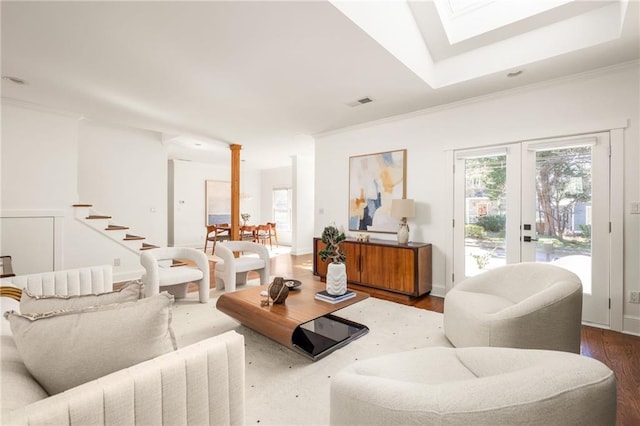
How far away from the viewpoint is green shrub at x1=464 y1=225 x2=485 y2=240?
3738 millimetres

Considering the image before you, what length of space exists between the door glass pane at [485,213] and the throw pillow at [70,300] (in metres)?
3.77

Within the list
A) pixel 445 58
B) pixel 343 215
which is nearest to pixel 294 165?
pixel 343 215

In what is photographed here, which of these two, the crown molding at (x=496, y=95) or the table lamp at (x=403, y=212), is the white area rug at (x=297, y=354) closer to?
the table lamp at (x=403, y=212)

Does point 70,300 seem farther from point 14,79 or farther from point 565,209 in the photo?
point 565,209

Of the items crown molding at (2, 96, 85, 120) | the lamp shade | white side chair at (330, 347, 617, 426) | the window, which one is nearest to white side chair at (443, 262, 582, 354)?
white side chair at (330, 347, 617, 426)

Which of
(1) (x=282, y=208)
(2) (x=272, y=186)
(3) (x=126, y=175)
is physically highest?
(2) (x=272, y=186)

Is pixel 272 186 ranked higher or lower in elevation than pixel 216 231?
higher

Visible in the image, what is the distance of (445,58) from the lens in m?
3.34

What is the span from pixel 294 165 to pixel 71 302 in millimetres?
6471

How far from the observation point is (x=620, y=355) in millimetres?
2398

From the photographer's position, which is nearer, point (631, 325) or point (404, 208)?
point (631, 325)

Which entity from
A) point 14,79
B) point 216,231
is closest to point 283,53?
point 14,79

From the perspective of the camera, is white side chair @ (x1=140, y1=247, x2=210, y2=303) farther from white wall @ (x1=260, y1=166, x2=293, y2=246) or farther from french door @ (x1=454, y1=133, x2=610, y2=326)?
white wall @ (x1=260, y1=166, x2=293, y2=246)

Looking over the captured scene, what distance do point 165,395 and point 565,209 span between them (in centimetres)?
393
